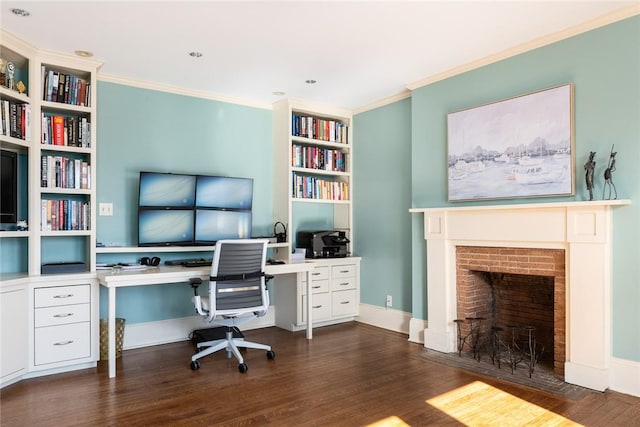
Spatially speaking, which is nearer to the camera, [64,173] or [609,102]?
[609,102]

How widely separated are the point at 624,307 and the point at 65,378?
4045 mm

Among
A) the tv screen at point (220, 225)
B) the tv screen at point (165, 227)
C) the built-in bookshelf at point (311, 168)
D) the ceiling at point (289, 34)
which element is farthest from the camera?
the built-in bookshelf at point (311, 168)

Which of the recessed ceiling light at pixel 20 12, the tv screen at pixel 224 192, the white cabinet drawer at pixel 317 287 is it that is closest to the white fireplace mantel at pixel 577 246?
the white cabinet drawer at pixel 317 287

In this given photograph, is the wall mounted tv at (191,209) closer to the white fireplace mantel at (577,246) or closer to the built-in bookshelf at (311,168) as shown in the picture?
the built-in bookshelf at (311,168)

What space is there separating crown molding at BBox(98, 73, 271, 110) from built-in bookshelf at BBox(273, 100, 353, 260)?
321 mm

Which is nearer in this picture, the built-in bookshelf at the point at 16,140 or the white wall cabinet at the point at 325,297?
the built-in bookshelf at the point at 16,140

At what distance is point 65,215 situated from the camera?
3.54 metres

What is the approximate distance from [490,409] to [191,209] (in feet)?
10.1

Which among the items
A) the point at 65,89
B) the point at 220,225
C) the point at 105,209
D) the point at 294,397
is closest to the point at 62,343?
the point at 105,209

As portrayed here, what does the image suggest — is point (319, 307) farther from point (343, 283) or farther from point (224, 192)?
point (224, 192)

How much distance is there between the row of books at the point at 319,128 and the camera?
4.89m

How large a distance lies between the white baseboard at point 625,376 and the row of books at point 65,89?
453 centimetres

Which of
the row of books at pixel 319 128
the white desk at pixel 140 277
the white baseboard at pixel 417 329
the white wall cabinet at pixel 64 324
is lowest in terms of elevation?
the white baseboard at pixel 417 329

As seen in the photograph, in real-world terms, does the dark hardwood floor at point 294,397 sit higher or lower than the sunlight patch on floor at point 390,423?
lower
